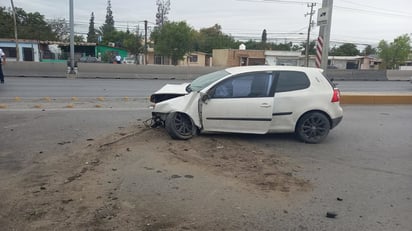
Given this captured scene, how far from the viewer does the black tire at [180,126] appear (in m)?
6.73

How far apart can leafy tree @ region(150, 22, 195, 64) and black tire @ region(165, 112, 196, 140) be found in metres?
46.3

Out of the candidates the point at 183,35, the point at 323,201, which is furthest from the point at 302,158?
the point at 183,35

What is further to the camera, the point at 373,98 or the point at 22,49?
the point at 22,49

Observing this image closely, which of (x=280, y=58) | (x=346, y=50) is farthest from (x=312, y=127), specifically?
(x=346, y=50)

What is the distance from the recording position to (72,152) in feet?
19.9

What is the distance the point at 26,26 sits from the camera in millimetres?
62062

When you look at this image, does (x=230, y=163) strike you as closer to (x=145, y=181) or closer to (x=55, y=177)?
(x=145, y=181)

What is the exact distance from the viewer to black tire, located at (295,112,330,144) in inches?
280

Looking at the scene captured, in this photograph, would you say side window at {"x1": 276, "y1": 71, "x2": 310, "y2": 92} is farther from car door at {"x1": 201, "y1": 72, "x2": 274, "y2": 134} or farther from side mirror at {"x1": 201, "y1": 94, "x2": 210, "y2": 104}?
side mirror at {"x1": 201, "y1": 94, "x2": 210, "y2": 104}

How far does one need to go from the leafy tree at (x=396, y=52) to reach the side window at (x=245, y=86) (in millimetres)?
69933

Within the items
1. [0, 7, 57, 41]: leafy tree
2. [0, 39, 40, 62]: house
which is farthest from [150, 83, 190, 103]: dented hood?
[0, 7, 57, 41]: leafy tree

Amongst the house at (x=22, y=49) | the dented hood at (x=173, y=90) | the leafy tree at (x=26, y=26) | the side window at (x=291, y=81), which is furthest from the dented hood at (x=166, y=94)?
the leafy tree at (x=26, y=26)

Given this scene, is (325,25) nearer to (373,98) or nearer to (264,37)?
(373,98)

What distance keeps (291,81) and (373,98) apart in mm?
7396
